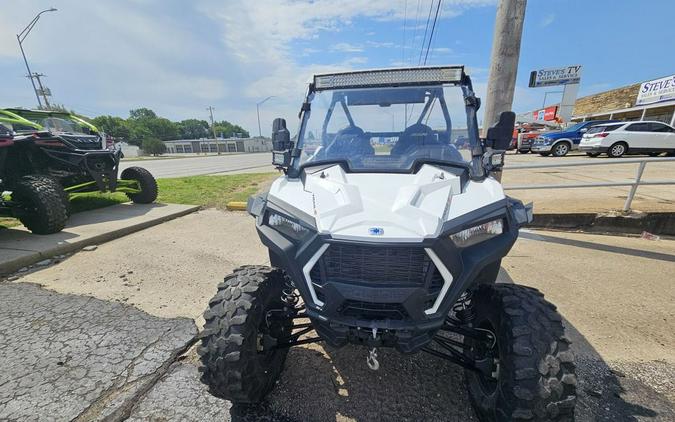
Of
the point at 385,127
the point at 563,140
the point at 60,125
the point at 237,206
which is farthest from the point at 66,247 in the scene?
the point at 563,140

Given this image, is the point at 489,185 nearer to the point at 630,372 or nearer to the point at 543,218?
the point at 630,372

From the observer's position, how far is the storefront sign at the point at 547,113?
40453 millimetres

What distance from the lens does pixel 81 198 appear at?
7750mm

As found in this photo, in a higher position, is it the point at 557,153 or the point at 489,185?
the point at 489,185

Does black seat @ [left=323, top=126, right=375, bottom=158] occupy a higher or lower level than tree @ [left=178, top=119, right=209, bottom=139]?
lower

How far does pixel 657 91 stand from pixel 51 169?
3359cm

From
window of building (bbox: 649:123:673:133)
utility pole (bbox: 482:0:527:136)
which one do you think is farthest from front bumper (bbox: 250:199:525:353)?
window of building (bbox: 649:123:673:133)

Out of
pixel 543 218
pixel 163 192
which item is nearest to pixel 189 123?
pixel 163 192

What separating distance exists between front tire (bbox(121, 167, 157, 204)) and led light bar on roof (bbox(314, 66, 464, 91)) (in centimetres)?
654

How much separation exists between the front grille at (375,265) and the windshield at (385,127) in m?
0.83

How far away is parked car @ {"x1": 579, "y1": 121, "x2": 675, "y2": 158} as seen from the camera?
13780 millimetres

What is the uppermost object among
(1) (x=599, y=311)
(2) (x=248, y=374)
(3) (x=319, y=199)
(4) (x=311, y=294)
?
(3) (x=319, y=199)

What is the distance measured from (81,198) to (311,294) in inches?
354

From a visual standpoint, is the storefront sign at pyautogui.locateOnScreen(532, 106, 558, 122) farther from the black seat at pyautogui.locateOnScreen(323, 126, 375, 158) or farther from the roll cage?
the black seat at pyautogui.locateOnScreen(323, 126, 375, 158)
